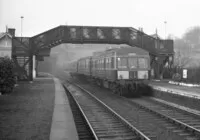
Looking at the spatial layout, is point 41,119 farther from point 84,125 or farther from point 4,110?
point 4,110

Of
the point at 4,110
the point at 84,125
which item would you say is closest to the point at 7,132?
the point at 84,125

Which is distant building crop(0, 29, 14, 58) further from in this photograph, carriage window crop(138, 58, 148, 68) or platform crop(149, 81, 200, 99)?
platform crop(149, 81, 200, 99)

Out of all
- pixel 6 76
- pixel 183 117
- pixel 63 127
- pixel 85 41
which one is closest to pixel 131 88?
pixel 183 117

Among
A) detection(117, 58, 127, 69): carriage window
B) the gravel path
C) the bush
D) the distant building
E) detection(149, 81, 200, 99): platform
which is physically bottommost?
the gravel path

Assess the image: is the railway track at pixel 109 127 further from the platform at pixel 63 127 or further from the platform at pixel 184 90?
the platform at pixel 184 90

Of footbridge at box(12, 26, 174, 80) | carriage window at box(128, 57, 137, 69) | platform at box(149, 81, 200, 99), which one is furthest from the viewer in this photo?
footbridge at box(12, 26, 174, 80)

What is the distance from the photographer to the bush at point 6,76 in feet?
49.6

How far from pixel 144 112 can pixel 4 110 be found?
6336 mm

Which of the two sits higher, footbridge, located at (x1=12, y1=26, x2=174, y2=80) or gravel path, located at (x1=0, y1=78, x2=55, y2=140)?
Answer: footbridge, located at (x1=12, y1=26, x2=174, y2=80)

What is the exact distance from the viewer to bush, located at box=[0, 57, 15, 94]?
49.6ft

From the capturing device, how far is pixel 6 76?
15.2 m

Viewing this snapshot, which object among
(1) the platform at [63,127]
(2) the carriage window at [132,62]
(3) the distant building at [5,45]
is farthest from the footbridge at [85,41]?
(1) the platform at [63,127]

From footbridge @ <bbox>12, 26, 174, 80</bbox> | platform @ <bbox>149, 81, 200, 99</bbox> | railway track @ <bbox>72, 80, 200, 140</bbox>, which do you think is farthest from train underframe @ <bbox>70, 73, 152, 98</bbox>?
footbridge @ <bbox>12, 26, 174, 80</bbox>

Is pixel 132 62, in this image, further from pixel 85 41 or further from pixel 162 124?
pixel 85 41
